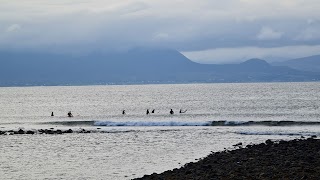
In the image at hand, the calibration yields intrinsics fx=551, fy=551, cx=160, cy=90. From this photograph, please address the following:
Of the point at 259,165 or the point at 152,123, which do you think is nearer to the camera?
the point at 259,165

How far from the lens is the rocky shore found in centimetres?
2152

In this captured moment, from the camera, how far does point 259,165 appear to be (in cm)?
2455

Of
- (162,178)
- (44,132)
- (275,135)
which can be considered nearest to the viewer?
(162,178)

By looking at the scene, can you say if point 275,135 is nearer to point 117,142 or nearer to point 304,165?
point 117,142

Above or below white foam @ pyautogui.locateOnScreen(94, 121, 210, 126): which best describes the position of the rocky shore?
above

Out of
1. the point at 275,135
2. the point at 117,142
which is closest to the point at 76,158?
the point at 117,142

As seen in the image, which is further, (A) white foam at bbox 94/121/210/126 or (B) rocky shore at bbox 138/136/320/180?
(A) white foam at bbox 94/121/210/126

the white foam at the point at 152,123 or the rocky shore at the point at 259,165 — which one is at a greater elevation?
the rocky shore at the point at 259,165

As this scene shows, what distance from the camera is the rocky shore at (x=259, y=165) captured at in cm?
2152

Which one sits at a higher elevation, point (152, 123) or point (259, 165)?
point (259, 165)

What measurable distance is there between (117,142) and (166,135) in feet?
21.4

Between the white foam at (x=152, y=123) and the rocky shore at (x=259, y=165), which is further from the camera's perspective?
the white foam at (x=152, y=123)

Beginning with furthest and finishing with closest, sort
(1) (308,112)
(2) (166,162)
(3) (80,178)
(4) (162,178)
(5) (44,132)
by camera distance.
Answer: (1) (308,112) → (5) (44,132) → (2) (166,162) → (3) (80,178) → (4) (162,178)

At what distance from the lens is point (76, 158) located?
34031 mm
